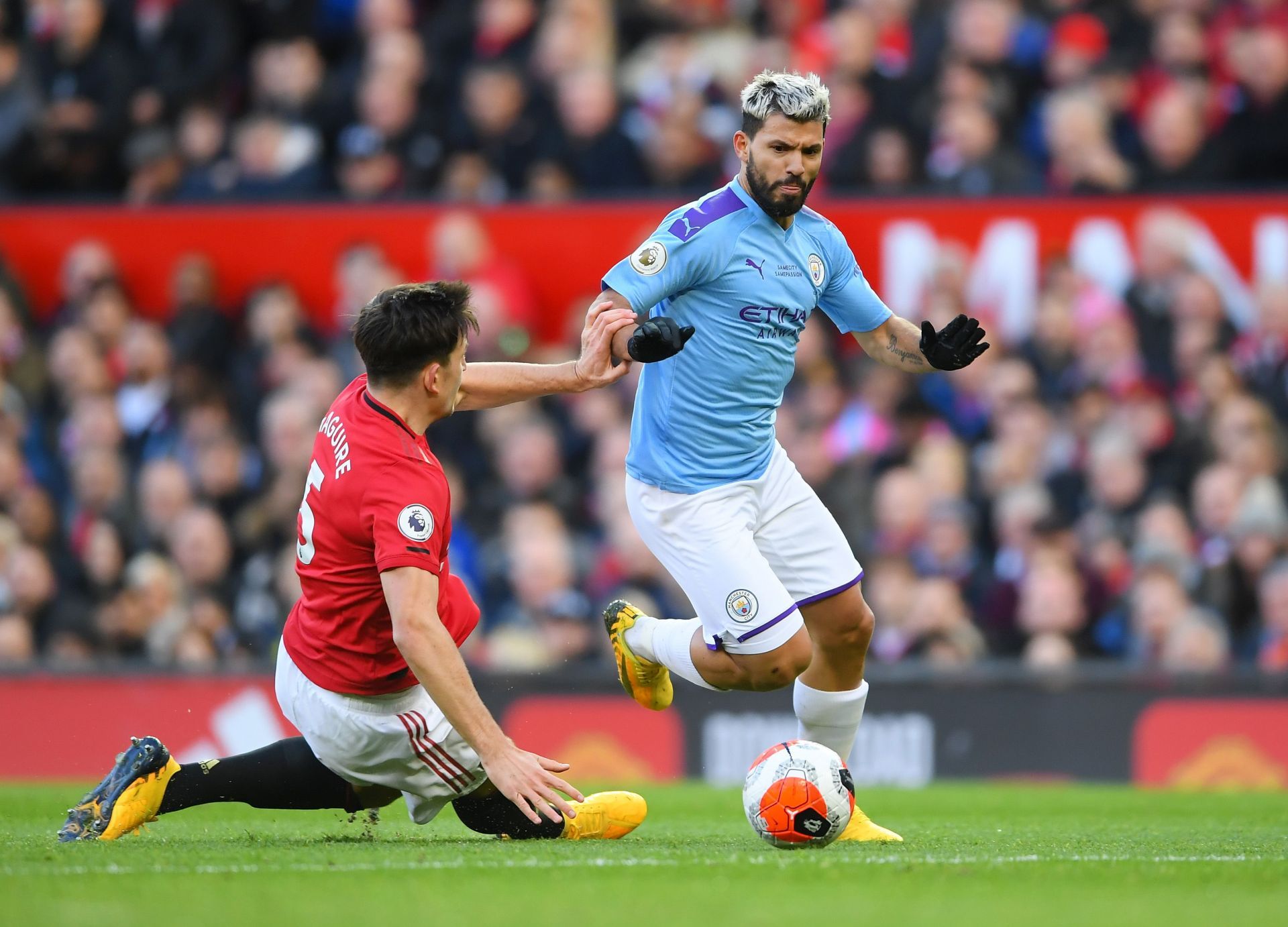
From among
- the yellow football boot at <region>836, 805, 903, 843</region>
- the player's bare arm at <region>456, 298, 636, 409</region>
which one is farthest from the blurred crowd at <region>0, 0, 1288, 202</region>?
the yellow football boot at <region>836, 805, 903, 843</region>

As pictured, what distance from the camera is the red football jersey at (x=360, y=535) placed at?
209 inches

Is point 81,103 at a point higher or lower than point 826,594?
higher

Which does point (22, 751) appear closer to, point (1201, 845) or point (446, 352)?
point (446, 352)

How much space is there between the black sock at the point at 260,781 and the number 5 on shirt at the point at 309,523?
60 centimetres

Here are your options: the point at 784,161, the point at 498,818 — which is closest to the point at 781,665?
the point at 498,818

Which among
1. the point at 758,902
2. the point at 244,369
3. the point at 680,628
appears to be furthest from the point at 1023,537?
the point at 758,902

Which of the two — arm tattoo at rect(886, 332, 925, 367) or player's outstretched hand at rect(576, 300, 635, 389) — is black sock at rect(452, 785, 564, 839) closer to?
player's outstretched hand at rect(576, 300, 635, 389)

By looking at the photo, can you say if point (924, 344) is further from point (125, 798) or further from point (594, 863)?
point (125, 798)

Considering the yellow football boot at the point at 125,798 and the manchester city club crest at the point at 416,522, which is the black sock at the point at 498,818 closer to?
the yellow football boot at the point at 125,798

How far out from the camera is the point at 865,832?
5898 millimetres

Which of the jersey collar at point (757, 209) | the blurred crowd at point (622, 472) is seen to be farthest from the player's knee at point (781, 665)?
the blurred crowd at point (622, 472)

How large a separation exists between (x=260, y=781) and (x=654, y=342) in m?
1.86

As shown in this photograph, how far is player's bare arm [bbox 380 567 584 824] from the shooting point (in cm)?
514

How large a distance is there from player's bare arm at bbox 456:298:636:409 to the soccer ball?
53.5 inches
